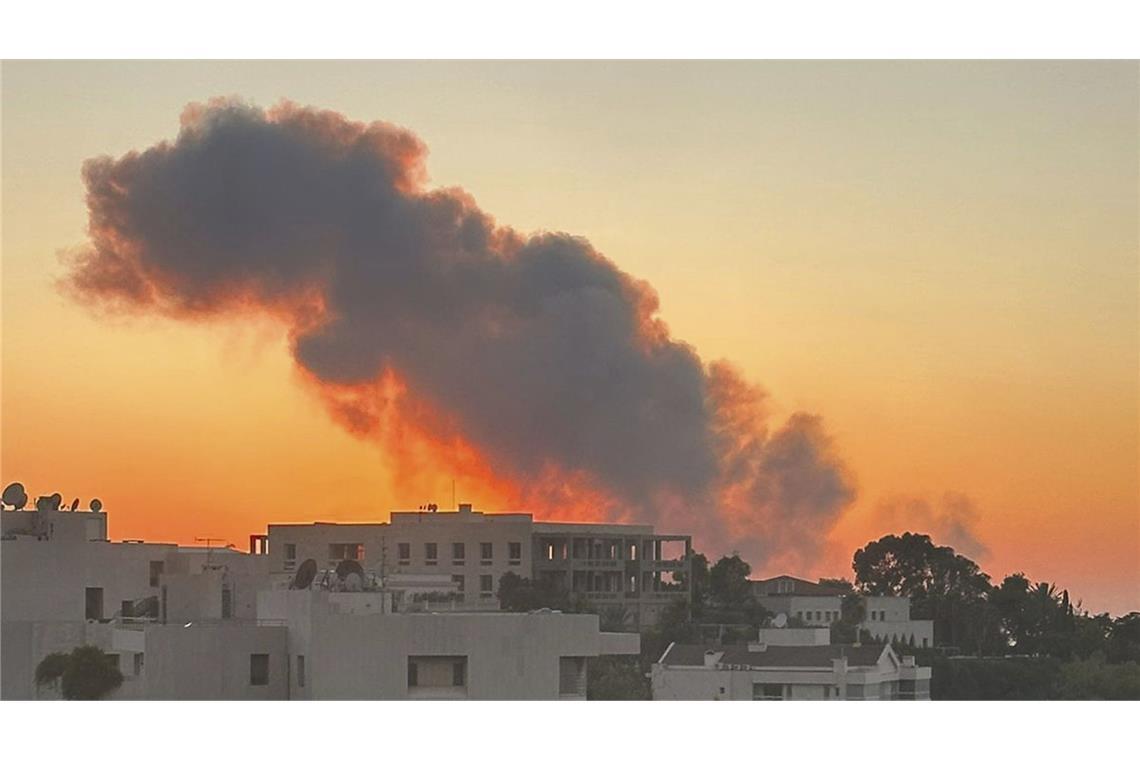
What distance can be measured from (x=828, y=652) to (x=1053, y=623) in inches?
504

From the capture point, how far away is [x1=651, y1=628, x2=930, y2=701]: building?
36594 millimetres

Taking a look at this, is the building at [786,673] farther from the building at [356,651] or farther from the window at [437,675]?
the window at [437,675]

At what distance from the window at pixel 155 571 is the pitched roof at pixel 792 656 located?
9.76 m

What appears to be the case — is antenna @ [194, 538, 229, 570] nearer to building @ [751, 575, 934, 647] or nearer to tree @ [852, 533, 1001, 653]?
building @ [751, 575, 934, 647]

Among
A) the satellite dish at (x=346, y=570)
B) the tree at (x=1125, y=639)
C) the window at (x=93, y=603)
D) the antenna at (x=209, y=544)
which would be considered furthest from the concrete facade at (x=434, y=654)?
the tree at (x=1125, y=639)

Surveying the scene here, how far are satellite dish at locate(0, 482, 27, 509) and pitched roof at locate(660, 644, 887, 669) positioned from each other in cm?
1193

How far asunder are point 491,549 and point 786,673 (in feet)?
45.2

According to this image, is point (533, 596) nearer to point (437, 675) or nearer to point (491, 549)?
point (491, 549)

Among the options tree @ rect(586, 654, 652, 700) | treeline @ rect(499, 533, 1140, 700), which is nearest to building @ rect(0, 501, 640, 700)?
tree @ rect(586, 654, 652, 700)

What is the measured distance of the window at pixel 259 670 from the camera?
2342cm

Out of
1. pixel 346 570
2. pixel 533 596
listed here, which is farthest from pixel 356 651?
pixel 533 596

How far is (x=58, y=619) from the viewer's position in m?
30.2

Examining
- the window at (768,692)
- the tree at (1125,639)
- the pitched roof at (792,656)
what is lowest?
the window at (768,692)

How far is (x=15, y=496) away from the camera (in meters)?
33.0
